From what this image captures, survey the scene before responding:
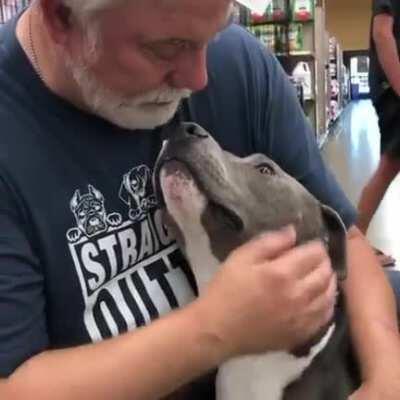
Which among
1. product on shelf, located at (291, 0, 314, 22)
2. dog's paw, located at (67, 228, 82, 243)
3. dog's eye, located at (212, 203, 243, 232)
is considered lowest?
product on shelf, located at (291, 0, 314, 22)

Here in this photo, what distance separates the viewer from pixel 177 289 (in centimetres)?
121

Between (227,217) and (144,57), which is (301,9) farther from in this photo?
(144,57)

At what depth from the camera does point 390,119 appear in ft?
11.1

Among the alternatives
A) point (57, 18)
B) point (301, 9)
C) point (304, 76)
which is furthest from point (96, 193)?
point (301, 9)

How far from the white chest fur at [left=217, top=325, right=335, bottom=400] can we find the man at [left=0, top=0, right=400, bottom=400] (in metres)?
0.09

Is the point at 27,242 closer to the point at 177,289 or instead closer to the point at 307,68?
the point at 177,289

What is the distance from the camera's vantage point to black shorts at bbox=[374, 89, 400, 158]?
336 cm

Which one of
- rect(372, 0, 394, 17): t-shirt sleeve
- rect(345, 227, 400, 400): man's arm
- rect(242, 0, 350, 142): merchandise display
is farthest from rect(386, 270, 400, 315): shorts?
rect(242, 0, 350, 142): merchandise display

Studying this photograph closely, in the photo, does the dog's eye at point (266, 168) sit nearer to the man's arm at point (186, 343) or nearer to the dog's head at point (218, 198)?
the dog's head at point (218, 198)

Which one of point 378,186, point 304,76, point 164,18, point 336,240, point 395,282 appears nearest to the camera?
point 164,18

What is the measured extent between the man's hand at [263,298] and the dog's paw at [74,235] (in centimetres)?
21

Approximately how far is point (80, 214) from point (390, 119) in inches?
99.3

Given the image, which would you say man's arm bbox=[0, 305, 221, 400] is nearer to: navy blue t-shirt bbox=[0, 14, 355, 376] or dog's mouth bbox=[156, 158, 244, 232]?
navy blue t-shirt bbox=[0, 14, 355, 376]

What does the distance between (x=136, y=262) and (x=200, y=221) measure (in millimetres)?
116
